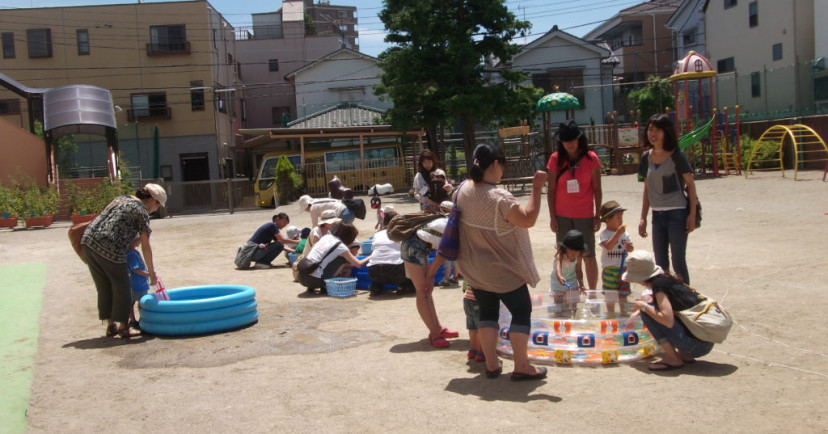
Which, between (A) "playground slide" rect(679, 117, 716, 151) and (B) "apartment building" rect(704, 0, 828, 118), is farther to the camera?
(B) "apartment building" rect(704, 0, 828, 118)

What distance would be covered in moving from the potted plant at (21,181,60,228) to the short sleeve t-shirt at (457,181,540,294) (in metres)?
20.6

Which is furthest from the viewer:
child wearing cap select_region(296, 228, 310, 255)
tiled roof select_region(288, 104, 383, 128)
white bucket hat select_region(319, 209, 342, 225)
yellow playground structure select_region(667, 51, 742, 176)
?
tiled roof select_region(288, 104, 383, 128)

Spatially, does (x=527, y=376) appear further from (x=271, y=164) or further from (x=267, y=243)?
(x=271, y=164)

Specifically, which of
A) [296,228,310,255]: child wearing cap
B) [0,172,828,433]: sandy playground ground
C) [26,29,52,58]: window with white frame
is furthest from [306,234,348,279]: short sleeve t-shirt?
[26,29,52,58]: window with white frame

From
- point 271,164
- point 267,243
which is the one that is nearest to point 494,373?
point 267,243

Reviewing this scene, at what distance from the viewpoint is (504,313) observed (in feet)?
20.8

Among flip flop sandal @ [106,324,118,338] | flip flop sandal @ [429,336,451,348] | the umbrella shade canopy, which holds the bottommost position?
flip flop sandal @ [429,336,451,348]

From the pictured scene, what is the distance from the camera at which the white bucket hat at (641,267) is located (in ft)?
17.1

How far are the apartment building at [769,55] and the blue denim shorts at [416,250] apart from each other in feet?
93.0

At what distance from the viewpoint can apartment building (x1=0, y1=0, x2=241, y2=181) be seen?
127ft

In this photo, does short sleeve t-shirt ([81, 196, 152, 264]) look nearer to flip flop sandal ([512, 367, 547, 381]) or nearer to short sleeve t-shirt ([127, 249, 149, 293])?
short sleeve t-shirt ([127, 249, 149, 293])

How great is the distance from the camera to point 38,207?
22.5m

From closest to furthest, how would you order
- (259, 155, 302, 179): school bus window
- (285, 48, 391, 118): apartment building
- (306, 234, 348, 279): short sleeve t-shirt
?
1. (306, 234, 348, 279): short sleeve t-shirt
2. (259, 155, 302, 179): school bus window
3. (285, 48, 391, 118): apartment building

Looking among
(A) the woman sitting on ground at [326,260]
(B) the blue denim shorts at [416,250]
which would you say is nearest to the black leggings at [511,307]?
(B) the blue denim shorts at [416,250]
